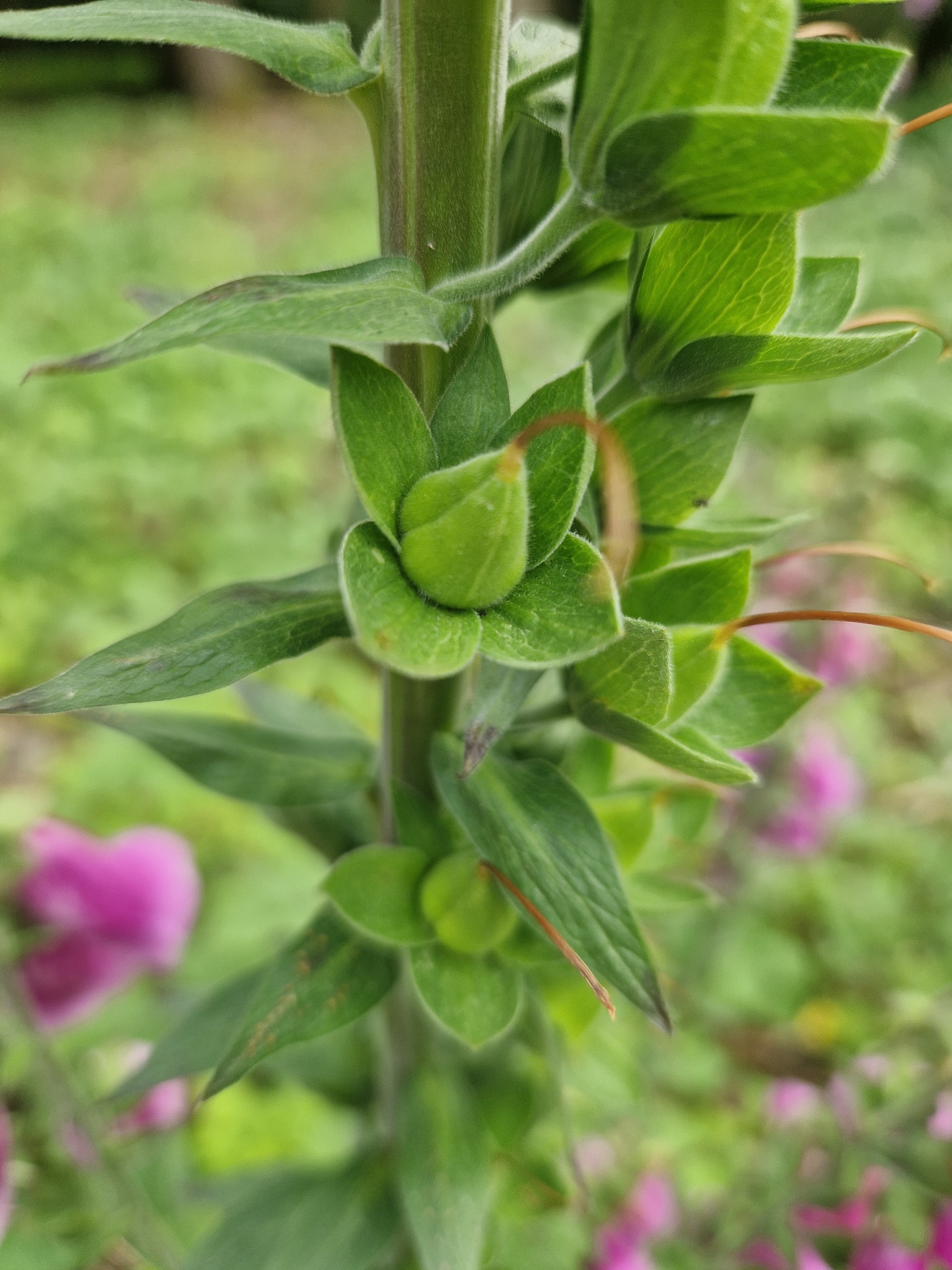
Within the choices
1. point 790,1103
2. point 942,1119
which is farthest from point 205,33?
point 790,1103

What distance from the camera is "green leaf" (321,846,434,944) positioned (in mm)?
307

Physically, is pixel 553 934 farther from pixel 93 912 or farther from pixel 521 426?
pixel 93 912

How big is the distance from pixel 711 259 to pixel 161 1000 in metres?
0.76

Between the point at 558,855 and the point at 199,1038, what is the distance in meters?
0.26

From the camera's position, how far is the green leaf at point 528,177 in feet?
0.87

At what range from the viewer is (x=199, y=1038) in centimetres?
42

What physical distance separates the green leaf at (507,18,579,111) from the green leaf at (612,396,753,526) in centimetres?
9

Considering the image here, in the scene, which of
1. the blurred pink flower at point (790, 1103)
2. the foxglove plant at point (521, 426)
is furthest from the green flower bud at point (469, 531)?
the blurred pink flower at point (790, 1103)

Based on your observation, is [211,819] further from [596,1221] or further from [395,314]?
[395,314]

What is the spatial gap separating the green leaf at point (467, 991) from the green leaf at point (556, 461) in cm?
16

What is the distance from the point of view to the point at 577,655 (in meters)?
0.20

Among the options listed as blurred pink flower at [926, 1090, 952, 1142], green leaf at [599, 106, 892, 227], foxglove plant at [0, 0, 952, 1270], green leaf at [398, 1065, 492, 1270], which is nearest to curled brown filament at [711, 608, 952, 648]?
foxglove plant at [0, 0, 952, 1270]

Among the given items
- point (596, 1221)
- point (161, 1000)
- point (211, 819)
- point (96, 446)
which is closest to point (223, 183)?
point (96, 446)

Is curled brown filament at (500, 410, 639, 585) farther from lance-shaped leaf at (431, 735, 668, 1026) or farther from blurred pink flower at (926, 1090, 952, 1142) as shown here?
blurred pink flower at (926, 1090, 952, 1142)
